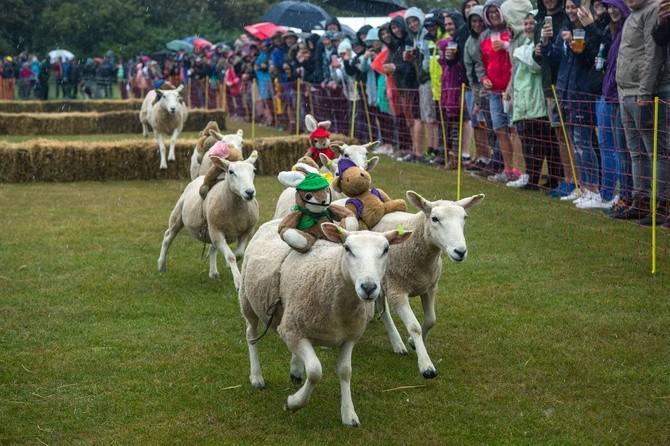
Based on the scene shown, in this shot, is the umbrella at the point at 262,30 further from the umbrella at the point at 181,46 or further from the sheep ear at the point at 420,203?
the sheep ear at the point at 420,203

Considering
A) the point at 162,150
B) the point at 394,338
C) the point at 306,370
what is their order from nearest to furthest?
the point at 306,370, the point at 394,338, the point at 162,150

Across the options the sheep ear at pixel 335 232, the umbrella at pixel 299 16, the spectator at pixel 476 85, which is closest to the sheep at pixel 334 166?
the sheep ear at pixel 335 232

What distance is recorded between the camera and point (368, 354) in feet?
25.4

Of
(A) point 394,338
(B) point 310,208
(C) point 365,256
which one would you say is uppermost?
(B) point 310,208

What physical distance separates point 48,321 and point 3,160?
35.2ft

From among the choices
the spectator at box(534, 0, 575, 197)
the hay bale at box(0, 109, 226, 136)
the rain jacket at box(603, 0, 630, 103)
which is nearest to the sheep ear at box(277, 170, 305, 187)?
the rain jacket at box(603, 0, 630, 103)

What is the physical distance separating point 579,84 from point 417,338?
23.6ft

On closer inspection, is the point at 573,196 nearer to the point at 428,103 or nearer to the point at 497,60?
the point at 497,60

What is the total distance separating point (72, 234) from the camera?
12.8 meters

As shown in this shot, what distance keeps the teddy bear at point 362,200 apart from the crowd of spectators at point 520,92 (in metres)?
3.52

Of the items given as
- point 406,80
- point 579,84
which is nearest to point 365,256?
point 579,84

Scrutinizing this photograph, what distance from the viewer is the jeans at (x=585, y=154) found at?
518 inches

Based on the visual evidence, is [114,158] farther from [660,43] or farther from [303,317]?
[303,317]

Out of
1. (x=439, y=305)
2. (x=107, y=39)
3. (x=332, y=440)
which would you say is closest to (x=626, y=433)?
(x=332, y=440)
